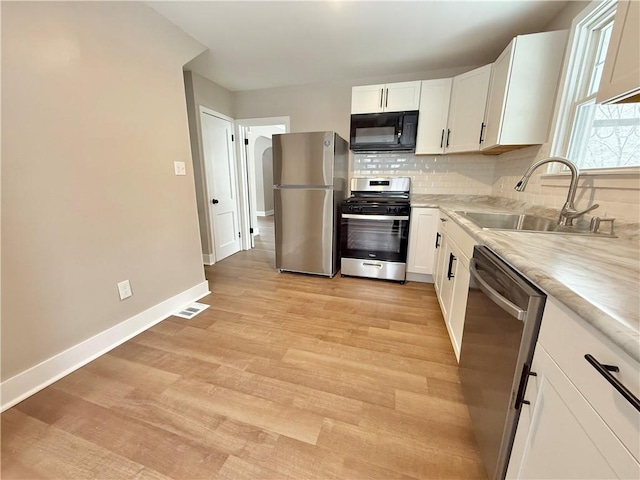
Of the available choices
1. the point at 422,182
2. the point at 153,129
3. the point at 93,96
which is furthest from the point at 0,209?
the point at 422,182

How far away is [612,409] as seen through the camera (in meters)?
0.49

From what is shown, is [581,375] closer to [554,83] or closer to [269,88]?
[554,83]

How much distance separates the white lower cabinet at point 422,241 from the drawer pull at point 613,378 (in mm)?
2231

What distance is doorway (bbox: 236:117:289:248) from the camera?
3.82 metres

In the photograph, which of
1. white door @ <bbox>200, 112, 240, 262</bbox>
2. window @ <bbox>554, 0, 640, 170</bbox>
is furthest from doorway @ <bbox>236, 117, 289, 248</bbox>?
window @ <bbox>554, 0, 640, 170</bbox>

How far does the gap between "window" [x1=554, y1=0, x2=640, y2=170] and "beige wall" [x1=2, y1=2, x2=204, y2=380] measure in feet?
9.75

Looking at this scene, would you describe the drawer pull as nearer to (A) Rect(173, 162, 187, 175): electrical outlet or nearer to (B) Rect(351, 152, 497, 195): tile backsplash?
(A) Rect(173, 162, 187, 175): electrical outlet

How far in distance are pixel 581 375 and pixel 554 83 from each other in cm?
229

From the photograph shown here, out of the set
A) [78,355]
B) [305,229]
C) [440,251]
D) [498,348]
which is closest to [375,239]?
[440,251]

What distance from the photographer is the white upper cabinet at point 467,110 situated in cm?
238

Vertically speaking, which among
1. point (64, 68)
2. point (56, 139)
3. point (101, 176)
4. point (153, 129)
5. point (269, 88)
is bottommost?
point (101, 176)

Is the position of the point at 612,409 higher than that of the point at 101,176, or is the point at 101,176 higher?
the point at 101,176

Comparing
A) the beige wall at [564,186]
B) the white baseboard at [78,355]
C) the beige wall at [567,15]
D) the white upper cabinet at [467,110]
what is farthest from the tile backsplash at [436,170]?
the white baseboard at [78,355]

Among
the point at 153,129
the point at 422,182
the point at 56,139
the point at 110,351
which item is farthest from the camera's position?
the point at 422,182
